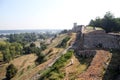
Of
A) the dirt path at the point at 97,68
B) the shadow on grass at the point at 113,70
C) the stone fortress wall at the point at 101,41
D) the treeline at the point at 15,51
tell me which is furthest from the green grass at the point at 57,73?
the treeline at the point at 15,51

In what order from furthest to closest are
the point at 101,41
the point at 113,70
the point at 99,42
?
the point at 99,42 < the point at 101,41 < the point at 113,70

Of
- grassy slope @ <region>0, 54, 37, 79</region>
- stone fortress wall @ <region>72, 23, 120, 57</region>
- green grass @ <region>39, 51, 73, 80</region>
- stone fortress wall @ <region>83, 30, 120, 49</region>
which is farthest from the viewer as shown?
grassy slope @ <region>0, 54, 37, 79</region>

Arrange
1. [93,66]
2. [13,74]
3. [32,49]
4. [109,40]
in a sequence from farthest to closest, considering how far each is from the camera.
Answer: [32,49], [13,74], [109,40], [93,66]

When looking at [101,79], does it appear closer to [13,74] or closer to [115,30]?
[115,30]

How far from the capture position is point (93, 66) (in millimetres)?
26062

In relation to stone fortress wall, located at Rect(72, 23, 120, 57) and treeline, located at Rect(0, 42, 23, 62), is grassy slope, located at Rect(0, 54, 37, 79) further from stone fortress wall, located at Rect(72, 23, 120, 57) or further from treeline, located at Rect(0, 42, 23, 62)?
stone fortress wall, located at Rect(72, 23, 120, 57)

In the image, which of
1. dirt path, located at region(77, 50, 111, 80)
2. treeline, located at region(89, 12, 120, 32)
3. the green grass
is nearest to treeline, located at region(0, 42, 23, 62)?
treeline, located at region(89, 12, 120, 32)

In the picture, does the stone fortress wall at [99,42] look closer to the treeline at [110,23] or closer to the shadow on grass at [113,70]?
the shadow on grass at [113,70]

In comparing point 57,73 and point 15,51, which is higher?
point 57,73

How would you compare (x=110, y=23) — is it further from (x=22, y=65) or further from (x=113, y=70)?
(x=22, y=65)

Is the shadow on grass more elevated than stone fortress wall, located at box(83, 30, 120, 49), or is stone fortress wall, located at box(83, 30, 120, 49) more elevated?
stone fortress wall, located at box(83, 30, 120, 49)

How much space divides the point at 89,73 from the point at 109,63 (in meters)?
4.25

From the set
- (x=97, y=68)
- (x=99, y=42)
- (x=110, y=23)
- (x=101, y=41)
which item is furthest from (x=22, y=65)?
(x=97, y=68)

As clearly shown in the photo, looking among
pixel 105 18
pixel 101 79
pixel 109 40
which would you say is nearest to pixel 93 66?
pixel 101 79
